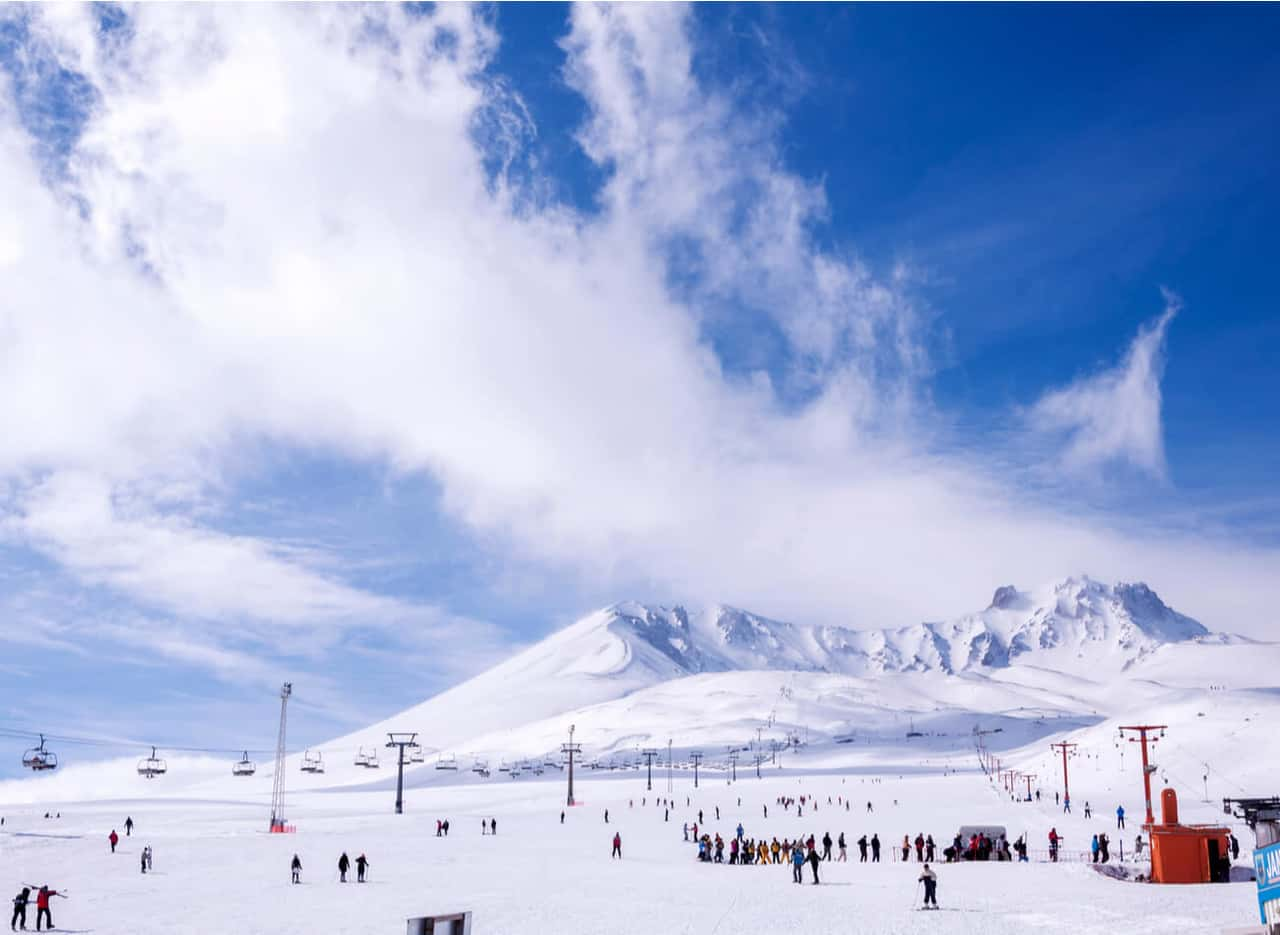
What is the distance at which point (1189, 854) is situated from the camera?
37625mm

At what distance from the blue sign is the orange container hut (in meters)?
25.4

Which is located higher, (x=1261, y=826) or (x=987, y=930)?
(x=1261, y=826)

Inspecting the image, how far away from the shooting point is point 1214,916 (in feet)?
92.2

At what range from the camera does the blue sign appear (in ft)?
46.6

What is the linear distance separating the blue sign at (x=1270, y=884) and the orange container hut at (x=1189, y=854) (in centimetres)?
2542

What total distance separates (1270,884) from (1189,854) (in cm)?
2625

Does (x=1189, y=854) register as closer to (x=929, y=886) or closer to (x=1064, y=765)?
(x=929, y=886)

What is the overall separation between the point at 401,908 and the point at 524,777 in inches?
5987

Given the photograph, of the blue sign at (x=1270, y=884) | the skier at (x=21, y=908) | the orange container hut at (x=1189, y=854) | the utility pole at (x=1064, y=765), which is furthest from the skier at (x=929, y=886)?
the utility pole at (x=1064, y=765)

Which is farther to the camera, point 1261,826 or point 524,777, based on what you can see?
point 524,777

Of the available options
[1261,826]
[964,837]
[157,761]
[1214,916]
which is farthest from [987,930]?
[157,761]

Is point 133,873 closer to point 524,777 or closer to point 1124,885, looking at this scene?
point 1124,885

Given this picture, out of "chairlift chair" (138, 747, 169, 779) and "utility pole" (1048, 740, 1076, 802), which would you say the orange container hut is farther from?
"chairlift chair" (138, 747, 169, 779)

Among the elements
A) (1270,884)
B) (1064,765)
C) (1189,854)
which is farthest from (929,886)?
(1064,765)
